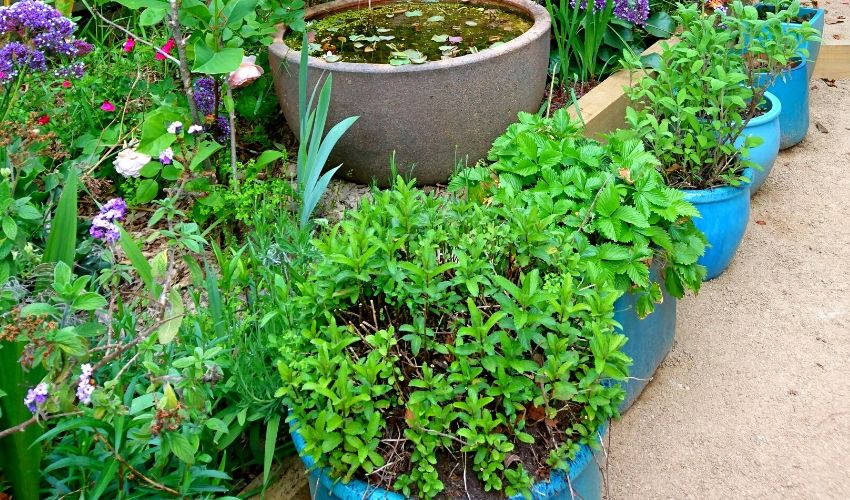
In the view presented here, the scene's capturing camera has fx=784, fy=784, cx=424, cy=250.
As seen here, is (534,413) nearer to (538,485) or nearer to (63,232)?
(538,485)

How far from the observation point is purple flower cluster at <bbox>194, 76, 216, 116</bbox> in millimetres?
2947

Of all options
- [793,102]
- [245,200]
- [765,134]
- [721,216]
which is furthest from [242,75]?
[793,102]

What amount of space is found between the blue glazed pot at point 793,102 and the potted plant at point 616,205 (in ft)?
5.42

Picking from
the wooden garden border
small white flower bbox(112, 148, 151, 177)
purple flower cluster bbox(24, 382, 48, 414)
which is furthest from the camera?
the wooden garden border

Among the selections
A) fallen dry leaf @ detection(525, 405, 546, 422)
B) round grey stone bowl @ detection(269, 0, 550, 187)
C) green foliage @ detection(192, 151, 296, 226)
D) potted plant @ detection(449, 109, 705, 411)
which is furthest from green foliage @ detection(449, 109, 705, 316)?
green foliage @ detection(192, 151, 296, 226)

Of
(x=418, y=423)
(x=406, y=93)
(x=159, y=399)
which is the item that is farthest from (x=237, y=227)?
(x=418, y=423)

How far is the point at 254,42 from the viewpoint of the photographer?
323 cm

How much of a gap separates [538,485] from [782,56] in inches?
80.1

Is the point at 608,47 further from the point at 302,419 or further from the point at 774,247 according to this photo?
the point at 302,419

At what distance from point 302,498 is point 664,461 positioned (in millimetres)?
1075

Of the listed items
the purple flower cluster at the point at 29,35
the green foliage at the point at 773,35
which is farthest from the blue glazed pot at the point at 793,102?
the purple flower cluster at the point at 29,35

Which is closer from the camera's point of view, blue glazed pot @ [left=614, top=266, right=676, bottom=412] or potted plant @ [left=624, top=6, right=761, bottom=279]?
blue glazed pot @ [left=614, top=266, right=676, bottom=412]

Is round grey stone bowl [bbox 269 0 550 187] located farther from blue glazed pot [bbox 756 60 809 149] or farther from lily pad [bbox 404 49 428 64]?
blue glazed pot [bbox 756 60 809 149]

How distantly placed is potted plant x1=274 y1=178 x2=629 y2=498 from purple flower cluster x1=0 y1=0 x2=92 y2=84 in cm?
131
